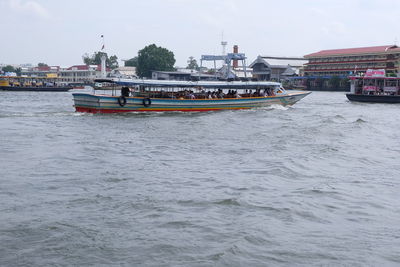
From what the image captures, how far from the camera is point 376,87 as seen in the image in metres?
42.4

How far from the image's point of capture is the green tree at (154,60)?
103m

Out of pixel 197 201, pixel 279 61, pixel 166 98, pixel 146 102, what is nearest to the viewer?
pixel 197 201

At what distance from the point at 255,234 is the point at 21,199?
4409mm

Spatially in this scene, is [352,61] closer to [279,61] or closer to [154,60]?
[279,61]

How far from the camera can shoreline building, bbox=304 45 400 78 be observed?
73.9 meters

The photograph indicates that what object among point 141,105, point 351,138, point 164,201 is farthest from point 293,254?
point 141,105

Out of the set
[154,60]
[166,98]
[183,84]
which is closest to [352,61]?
[154,60]

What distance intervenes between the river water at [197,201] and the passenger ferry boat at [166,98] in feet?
25.2

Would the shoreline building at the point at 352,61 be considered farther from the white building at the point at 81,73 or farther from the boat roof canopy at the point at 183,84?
the white building at the point at 81,73

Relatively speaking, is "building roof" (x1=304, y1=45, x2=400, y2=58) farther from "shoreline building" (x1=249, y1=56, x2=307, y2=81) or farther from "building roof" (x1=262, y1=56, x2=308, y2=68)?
"building roof" (x1=262, y1=56, x2=308, y2=68)

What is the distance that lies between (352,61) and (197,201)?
253ft

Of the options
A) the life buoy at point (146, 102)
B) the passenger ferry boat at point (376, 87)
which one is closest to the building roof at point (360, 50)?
the passenger ferry boat at point (376, 87)

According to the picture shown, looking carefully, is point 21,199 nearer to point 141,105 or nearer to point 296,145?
point 296,145

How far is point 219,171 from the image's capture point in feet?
37.9
